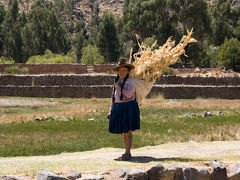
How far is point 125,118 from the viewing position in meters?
10.4

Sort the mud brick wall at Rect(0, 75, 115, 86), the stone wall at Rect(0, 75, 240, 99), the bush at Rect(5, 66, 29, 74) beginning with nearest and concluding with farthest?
the stone wall at Rect(0, 75, 240, 99) → the mud brick wall at Rect(0, 75, 115, 86) → the bush at Rect(5, 66, 29, 74)

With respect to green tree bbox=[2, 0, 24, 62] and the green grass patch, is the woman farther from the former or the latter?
green tree bbox=[2, 0, 24, 62]

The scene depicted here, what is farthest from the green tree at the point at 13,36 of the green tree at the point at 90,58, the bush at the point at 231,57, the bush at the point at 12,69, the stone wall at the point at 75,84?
the bush at the point at 231,57

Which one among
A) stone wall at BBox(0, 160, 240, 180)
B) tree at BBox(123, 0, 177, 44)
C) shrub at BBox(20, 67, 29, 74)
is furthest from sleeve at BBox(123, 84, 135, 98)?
tree at BBox(123, 0, 177, 44)

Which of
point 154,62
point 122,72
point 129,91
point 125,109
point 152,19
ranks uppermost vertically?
point 152,19

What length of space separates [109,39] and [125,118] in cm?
5950

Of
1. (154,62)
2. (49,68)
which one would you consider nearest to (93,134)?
(154,62)

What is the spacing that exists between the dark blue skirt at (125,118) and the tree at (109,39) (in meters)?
58.8

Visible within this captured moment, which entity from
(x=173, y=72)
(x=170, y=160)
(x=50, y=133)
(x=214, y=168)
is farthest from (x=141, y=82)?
(x=173, y=72)

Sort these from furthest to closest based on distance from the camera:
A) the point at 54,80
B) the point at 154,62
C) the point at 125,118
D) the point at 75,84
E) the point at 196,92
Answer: the point at 54,80 → the point at 75,84 → the point at 196,92 → the point at 154,62 → the point at 125,118

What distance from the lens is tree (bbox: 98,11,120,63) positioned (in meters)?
69.1

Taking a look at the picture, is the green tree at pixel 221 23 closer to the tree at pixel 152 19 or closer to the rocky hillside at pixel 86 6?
the tree at pixel 152 19

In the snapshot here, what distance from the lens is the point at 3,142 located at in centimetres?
1627

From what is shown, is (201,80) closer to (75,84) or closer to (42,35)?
(75,84)
